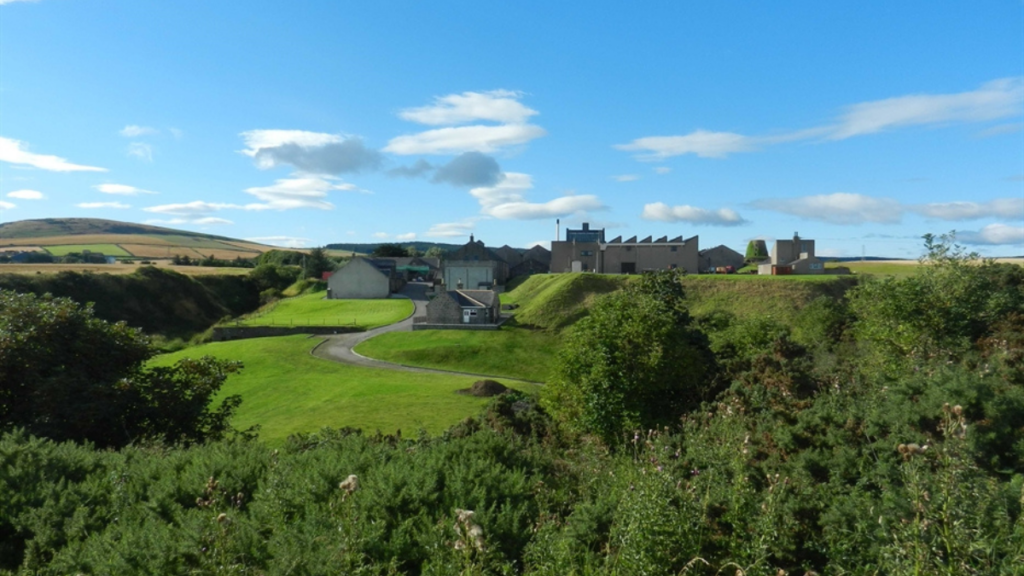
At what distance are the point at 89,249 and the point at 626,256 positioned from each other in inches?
4269

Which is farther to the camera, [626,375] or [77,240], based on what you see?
[77,240]

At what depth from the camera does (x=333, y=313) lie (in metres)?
74.0

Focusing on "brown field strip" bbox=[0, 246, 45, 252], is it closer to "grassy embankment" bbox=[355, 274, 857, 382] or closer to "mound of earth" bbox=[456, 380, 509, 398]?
"grassy embankment" bbox=[355, 274, 857, 382]

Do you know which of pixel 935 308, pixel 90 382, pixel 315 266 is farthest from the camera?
pixel 315 266

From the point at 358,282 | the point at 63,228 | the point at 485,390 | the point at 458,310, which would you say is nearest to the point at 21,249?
the point at 63,228

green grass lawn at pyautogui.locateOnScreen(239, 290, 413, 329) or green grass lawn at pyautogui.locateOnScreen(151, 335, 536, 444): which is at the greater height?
green grass lawn at pyautogui.locateOnScreen(239, 290, 413, 329)

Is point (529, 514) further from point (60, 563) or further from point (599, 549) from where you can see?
point (60, 563)

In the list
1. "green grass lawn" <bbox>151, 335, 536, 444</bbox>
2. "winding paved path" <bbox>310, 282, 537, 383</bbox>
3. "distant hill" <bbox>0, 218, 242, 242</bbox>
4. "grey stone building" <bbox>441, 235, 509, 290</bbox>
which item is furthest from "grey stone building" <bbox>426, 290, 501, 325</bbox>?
"distant hill" <bbox>0, 218, 242, 242</bbox>

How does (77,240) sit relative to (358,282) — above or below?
above

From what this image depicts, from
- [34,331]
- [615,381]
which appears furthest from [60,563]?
[615,381]

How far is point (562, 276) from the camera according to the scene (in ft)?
256

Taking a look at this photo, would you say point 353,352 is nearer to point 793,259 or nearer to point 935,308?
point 935,308

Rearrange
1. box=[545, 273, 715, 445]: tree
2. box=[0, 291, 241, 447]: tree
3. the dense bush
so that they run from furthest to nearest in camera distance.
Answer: the dense bush < box=[545, 273, 715, 445]: tree < box=[0, 291, 241, 447]: tree

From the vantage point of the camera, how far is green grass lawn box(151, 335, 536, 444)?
89.4 ft
